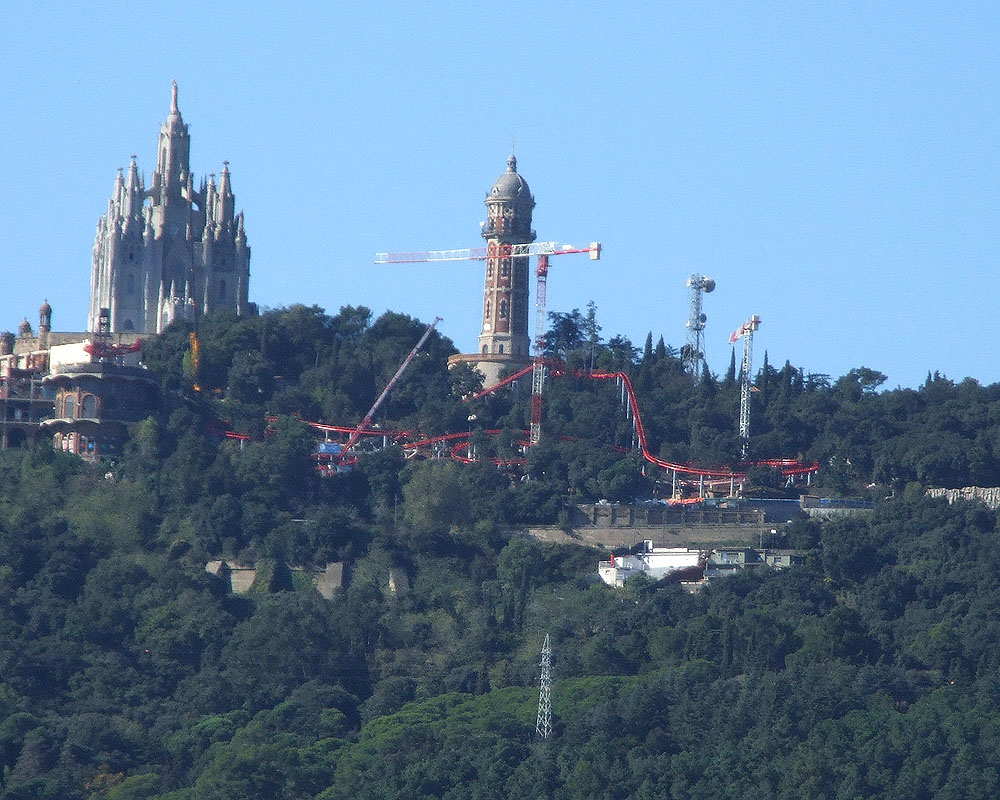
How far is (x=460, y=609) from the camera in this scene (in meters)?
87.6

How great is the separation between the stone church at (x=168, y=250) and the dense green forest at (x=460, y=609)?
511cm

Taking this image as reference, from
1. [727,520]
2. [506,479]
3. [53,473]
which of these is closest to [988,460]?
[727,520]

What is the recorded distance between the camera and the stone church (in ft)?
376

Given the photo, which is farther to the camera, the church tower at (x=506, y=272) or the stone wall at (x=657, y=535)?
the church tower at (x=506, y=272)

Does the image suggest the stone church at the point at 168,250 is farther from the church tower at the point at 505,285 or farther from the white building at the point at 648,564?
the white building at the point at 648,564

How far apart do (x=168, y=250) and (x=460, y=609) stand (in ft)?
109

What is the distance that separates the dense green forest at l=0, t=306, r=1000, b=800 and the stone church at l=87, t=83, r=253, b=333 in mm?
5114

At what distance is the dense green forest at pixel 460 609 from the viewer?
74000mm

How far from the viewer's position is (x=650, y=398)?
109 metres

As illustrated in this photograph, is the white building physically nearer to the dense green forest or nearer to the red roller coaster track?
the dense green forest

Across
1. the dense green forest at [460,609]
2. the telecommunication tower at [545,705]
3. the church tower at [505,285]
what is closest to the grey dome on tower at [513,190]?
the church tower at [505,285]

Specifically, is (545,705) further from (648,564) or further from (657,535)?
(657,535)

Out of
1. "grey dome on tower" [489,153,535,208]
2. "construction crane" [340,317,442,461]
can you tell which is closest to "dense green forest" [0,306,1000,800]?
"construction crane" [340,317,442,461]

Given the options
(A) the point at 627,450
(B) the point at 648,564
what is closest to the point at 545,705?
(B) the point at 648,564
